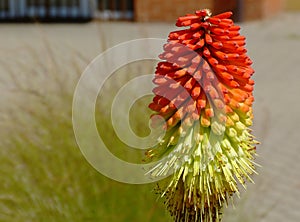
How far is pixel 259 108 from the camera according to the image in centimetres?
848

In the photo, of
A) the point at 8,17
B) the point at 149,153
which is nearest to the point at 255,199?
the point at 149,153

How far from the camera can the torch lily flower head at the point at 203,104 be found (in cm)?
145

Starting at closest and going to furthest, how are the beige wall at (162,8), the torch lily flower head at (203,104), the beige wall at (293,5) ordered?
1. the torch lily flower head at (203,104)
2. the beige wall at (162,8)
3. the beige wall at (293,5)

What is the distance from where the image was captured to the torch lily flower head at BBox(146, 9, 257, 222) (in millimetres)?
1451

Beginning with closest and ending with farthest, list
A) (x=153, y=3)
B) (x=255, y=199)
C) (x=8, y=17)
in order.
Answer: (x=255, y=199) < (x=153, y=3) < (x=8, y=17)

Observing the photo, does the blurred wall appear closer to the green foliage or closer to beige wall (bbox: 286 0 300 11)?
beige wall (bbox: 286 0 300 11)

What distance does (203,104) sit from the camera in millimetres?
1451

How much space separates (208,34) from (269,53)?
1182 centimetres

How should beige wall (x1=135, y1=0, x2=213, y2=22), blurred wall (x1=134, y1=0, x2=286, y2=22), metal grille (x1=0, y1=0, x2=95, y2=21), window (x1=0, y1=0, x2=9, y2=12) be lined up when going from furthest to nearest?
window (x1=0, y1=0, x2=9, y2=12) < metal grille (x1=0, y1=0, x2=95, y2=21) < beige wall (x1=135, y1=0, x2=213, y2=22) < blurred wall (x1=134, y1=0, x2=286, y2=22)

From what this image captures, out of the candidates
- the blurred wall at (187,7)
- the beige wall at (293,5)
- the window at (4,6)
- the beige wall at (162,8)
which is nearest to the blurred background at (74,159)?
the blurred wall at (187,7)

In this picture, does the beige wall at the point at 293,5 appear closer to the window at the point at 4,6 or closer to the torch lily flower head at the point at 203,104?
the window at the point at 4,6

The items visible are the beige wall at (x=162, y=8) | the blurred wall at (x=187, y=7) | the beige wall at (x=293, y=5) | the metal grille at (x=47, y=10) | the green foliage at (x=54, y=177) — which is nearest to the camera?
the green foliage at (x=54, y=177)

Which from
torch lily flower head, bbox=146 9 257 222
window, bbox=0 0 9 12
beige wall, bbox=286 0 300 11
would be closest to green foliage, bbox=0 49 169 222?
torch lily flower head, bbox=146 9 257 222

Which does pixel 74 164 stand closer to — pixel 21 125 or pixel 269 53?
pixel 21 125
